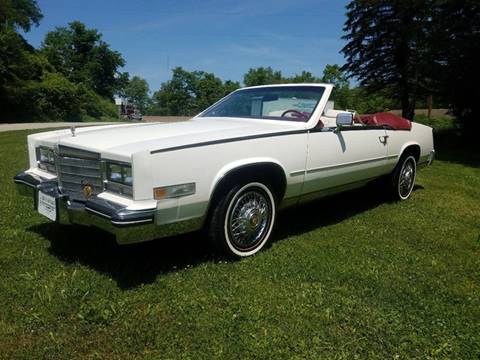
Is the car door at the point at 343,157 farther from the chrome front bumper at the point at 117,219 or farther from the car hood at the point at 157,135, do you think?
the chrome front bumper at the point at 117,219

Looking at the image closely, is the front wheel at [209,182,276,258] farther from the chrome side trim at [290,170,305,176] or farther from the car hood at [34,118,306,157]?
the car hood at [34,118,306,157]

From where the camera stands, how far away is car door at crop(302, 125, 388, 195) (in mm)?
4219

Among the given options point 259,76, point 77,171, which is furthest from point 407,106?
point 259,76

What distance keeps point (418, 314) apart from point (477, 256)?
152 cm

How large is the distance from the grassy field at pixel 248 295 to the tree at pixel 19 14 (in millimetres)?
35497

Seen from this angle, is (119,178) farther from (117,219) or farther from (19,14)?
(19,14)

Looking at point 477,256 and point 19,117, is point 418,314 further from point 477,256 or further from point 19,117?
point 19,117

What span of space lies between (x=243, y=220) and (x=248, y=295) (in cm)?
75

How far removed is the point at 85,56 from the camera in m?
60.5

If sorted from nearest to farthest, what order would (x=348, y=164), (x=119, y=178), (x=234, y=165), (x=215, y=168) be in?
(x=119, y=178)
(x=215, y=168)
(x=234, y=165)
(x=348, y=164)

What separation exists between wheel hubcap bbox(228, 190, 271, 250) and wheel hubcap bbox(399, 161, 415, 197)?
2.83 m

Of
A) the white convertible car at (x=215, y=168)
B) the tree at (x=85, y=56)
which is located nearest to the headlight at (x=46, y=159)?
the white convertible car at (x=215, y=168)

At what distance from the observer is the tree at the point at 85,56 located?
58.1 meters

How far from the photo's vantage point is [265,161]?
3.69 metres
